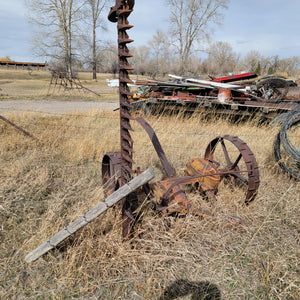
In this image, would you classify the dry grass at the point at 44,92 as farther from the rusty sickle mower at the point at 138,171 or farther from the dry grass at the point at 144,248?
the rusty sickle mower at the point at 138,171

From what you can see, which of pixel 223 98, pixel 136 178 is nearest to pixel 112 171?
pixel 136 178

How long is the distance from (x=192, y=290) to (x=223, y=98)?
6.50 meters

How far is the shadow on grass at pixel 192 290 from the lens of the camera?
174cm

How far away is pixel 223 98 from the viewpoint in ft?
23.8

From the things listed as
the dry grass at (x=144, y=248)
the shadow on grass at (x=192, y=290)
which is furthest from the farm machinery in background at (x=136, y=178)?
the shadow on grass at (x=192, y=290)

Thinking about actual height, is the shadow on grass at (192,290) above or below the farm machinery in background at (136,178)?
below

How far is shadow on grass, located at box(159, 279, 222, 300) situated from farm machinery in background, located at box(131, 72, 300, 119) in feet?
17.7

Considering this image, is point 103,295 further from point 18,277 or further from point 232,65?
point 232,65

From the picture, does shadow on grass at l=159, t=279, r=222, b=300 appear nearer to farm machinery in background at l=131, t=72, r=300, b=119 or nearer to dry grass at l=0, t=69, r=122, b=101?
farm machinery in background at l=131, t=72, r=300, b=119

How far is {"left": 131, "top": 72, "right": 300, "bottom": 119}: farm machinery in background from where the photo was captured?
21.7 feet

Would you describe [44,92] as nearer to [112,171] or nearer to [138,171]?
[112,171]

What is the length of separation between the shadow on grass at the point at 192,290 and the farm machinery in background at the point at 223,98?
5.39 meters

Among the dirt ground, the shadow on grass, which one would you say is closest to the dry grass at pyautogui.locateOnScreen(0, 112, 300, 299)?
the shadow on grass

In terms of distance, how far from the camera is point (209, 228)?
2379 millimetres
